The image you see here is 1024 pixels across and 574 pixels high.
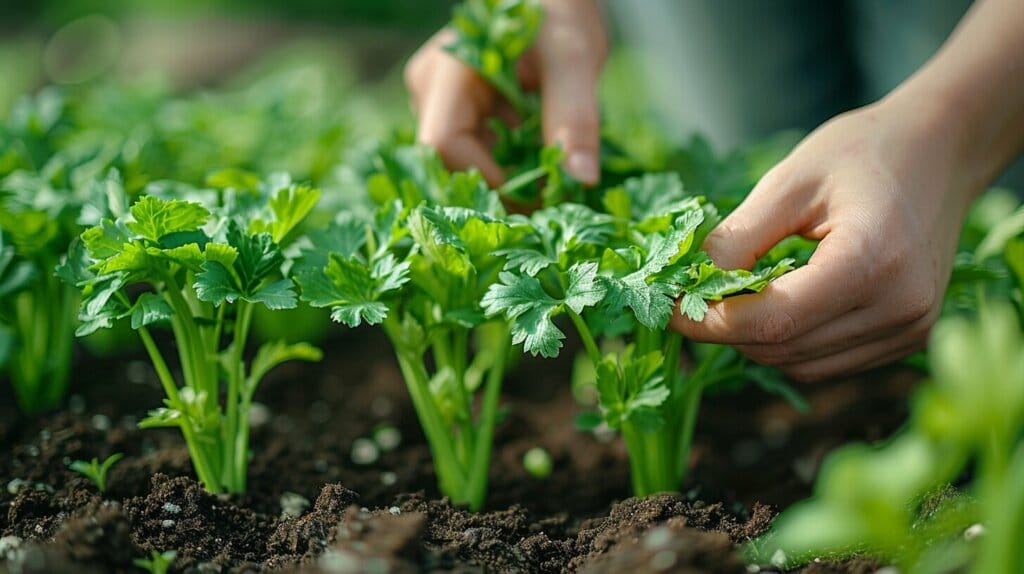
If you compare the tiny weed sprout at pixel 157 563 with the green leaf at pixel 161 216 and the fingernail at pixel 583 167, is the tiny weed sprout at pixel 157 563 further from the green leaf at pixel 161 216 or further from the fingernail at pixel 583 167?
the fingernail at pixel 583 167

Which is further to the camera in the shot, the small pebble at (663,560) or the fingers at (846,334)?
the fingers at (846,334)

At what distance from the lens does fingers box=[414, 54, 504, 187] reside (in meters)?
1.87

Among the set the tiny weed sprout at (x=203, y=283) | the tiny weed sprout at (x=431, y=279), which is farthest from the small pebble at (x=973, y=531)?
the tiny weed sprout at (x=203, y=283)

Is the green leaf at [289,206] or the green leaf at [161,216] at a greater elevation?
the green leaf at [161,216]

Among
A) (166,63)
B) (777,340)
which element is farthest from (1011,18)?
(166,63)

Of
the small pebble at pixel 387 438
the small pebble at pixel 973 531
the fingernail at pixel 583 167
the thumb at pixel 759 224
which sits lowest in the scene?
the small pebble at pixel 973 531

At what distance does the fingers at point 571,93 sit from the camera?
69.4 inches

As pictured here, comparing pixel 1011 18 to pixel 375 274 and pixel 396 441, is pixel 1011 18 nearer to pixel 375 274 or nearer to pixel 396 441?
pixel 375 274

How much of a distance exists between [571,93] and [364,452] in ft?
2.96

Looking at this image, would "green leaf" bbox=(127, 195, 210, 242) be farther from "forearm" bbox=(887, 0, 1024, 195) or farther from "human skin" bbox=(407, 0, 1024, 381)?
"forearm" bbox=(887, 0, 1024, 195)

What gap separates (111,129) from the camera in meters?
2.40

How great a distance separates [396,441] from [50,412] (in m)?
0.73

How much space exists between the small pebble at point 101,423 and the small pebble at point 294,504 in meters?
0.45

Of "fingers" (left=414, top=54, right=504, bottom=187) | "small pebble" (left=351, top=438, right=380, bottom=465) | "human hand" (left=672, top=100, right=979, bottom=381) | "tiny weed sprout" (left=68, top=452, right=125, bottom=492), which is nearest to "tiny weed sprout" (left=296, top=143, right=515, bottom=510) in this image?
"fingers" (left=414, top=54, right=504, bottom=187)
